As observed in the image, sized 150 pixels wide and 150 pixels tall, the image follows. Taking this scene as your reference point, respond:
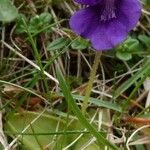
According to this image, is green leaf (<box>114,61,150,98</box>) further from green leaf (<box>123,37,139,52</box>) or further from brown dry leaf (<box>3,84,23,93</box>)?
brown dry leaf (<box>3,84,23,93</box>)

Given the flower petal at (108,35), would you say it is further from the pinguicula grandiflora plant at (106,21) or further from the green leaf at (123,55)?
the green leaf at (123,55)

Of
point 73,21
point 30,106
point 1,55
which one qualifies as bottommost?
point 30,106

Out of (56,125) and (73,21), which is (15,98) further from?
(73,21)

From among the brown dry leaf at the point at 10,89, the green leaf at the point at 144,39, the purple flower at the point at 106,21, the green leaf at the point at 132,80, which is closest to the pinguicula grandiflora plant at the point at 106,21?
the purple flower at the point at 106,21

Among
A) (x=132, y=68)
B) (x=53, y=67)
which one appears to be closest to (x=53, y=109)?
(x=53, y=67)

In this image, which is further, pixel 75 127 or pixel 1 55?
pixel 1 55

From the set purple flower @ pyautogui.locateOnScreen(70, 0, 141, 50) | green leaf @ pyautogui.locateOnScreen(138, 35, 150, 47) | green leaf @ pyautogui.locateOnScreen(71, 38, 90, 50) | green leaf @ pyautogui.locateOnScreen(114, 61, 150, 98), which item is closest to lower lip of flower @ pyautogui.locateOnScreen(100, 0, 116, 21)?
purple flower @ pyautogui.locateOnScreen(70, 0, 141, 50)
